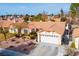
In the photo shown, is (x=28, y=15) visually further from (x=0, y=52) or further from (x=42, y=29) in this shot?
(x=0, y=52)

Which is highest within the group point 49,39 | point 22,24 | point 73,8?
point 73,8

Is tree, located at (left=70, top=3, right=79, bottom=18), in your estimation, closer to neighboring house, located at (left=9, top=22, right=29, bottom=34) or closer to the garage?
the garage

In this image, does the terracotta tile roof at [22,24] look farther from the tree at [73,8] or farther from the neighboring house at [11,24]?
the tree at [73,8]

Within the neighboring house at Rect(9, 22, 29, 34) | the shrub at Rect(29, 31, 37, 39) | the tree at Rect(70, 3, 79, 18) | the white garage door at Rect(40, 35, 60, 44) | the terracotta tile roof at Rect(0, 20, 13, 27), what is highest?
the tree at Rect(70, 3, 79, 18)

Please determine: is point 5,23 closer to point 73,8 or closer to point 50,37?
point 50,37

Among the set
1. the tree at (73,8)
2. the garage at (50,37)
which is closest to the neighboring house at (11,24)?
the garage at (50,37)

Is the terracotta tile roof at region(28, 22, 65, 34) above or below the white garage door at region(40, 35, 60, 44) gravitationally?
above

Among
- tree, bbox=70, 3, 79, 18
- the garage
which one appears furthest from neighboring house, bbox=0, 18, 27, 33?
tree, bbox=70, 3, 79, 18

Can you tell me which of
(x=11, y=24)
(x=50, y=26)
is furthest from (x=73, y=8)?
(x=11, y=24)
